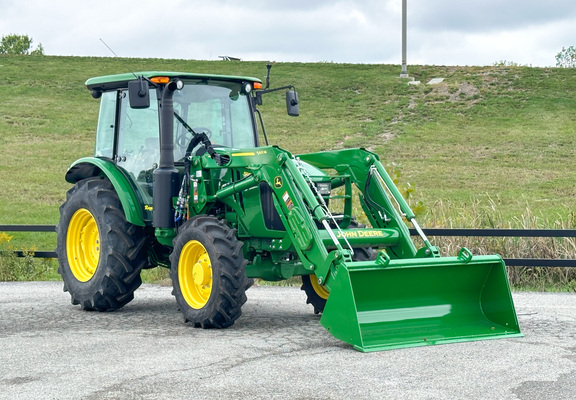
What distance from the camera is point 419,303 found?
301 inches

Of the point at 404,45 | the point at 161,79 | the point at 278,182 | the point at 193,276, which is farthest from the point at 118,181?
the point at 404,45

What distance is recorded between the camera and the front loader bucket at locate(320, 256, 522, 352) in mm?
7105

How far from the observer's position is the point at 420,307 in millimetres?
7648

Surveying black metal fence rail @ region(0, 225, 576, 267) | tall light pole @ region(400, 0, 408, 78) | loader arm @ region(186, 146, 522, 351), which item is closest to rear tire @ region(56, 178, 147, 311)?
loader arm @ region(186, 146, 522, 351)

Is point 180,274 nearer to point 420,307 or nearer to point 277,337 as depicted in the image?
point 277,337

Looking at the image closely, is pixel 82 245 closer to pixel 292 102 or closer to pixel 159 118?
pixel 159 118

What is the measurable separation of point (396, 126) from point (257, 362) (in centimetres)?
2853

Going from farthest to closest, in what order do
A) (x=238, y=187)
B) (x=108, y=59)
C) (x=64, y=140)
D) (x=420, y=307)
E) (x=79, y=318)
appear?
(x=108, y=59) < (x=64, y=140) < (x=79, y=318) < (x=238, y=187) < (x=420, y=307)

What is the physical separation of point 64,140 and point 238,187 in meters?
24.8

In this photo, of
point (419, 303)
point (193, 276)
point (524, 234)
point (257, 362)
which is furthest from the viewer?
point (524, 234)

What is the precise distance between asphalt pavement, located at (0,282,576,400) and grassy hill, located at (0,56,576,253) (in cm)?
671

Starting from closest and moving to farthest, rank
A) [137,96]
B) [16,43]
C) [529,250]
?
[137,96] → [529,250] → [16,43]

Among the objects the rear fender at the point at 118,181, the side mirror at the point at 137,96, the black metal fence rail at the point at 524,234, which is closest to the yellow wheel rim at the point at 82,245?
the rear fender at the point at 118,181

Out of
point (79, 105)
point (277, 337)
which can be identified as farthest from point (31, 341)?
point (79, 105)
